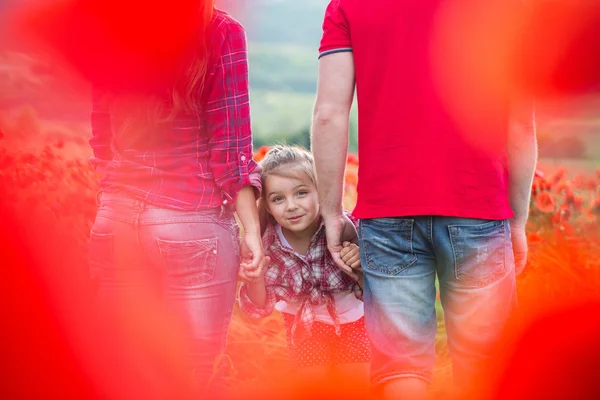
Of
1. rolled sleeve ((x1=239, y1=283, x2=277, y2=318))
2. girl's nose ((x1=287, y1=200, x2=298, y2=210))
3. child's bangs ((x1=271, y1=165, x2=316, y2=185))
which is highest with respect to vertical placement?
child's bangs ((x1=271, y1=165, x2=316, y2=185))

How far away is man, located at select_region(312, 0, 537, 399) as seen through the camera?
2.02m

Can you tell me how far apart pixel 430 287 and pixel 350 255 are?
0.28 metres

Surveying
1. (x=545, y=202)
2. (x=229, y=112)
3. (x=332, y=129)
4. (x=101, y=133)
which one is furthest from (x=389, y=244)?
(x=545, y=202)

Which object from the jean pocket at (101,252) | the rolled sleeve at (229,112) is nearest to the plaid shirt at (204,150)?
the rolled sleeve at (229,112)

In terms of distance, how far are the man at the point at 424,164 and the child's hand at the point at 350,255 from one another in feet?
0.42

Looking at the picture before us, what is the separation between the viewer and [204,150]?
2033 mm

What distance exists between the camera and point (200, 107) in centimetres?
201

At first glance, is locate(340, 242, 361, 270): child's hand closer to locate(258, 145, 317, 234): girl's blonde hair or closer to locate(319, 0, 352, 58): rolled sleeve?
locate(258, 145, 317, 234): girl's blonde hair

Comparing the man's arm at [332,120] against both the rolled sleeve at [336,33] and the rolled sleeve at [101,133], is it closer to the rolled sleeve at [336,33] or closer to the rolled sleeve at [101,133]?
the rolled sleeve at [336,33]

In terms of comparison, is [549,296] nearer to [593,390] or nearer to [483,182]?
[593,390]

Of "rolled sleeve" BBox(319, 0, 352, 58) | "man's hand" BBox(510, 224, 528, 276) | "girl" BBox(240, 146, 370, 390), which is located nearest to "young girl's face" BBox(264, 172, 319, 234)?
"girl" BBox(240, 146, 370, 390)

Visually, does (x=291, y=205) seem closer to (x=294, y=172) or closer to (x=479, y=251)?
(x=294, y=172)

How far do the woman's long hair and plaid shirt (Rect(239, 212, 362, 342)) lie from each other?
2.42ft

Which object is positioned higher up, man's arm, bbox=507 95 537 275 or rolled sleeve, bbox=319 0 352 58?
rolled sleeve, bbox=319 0 352 58
